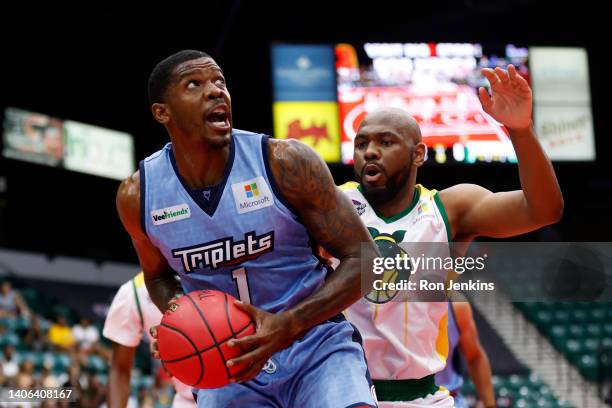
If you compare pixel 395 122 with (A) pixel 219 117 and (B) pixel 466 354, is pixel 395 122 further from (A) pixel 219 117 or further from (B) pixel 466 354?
(B) pixel 466 354

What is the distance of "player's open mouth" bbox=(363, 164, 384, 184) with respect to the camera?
15.0ft

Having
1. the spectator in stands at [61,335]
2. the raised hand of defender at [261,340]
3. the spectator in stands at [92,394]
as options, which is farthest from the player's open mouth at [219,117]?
the spectator in stands at [61,335]

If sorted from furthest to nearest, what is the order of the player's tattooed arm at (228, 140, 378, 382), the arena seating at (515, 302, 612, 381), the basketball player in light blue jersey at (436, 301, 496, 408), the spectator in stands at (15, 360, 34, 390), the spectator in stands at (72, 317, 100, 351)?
1. the arena seating at (515, 302, 612, 381)
2. the spectator in stands at (72, 317, 100, 351)
3. the spectator in stands at (15, 360, 34, 390)
4. the basketball player in light blue jersey at (436, 301, 496, 408)
5. the player's tattooed arm at (228, 140, 378, 382)

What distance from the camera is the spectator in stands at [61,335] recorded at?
14.5 metres

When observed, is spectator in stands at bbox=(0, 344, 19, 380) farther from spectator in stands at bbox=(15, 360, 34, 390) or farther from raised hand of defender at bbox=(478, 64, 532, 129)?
raised hand of defender at bbox=(478, 64, 532, 129)

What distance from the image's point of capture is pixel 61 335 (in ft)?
49.0

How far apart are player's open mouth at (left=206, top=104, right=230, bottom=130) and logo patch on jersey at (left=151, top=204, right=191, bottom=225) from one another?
1.08 ft

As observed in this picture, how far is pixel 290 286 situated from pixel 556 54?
52.0 feet

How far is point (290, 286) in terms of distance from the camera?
145 inches

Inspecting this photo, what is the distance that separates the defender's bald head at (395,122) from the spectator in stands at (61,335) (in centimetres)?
1064

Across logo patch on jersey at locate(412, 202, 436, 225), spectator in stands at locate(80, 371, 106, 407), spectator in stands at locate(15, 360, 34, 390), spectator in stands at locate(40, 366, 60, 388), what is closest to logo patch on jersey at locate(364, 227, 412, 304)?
logo patch on jersey at locate(412, 202, 436, 225)

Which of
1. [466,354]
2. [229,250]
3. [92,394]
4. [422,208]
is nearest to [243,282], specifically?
[229,250]

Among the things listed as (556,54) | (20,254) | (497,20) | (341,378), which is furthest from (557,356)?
(341,378)

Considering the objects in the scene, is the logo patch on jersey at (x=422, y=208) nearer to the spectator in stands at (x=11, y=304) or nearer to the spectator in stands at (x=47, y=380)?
the spectator in stands at (x=47, y=380)
